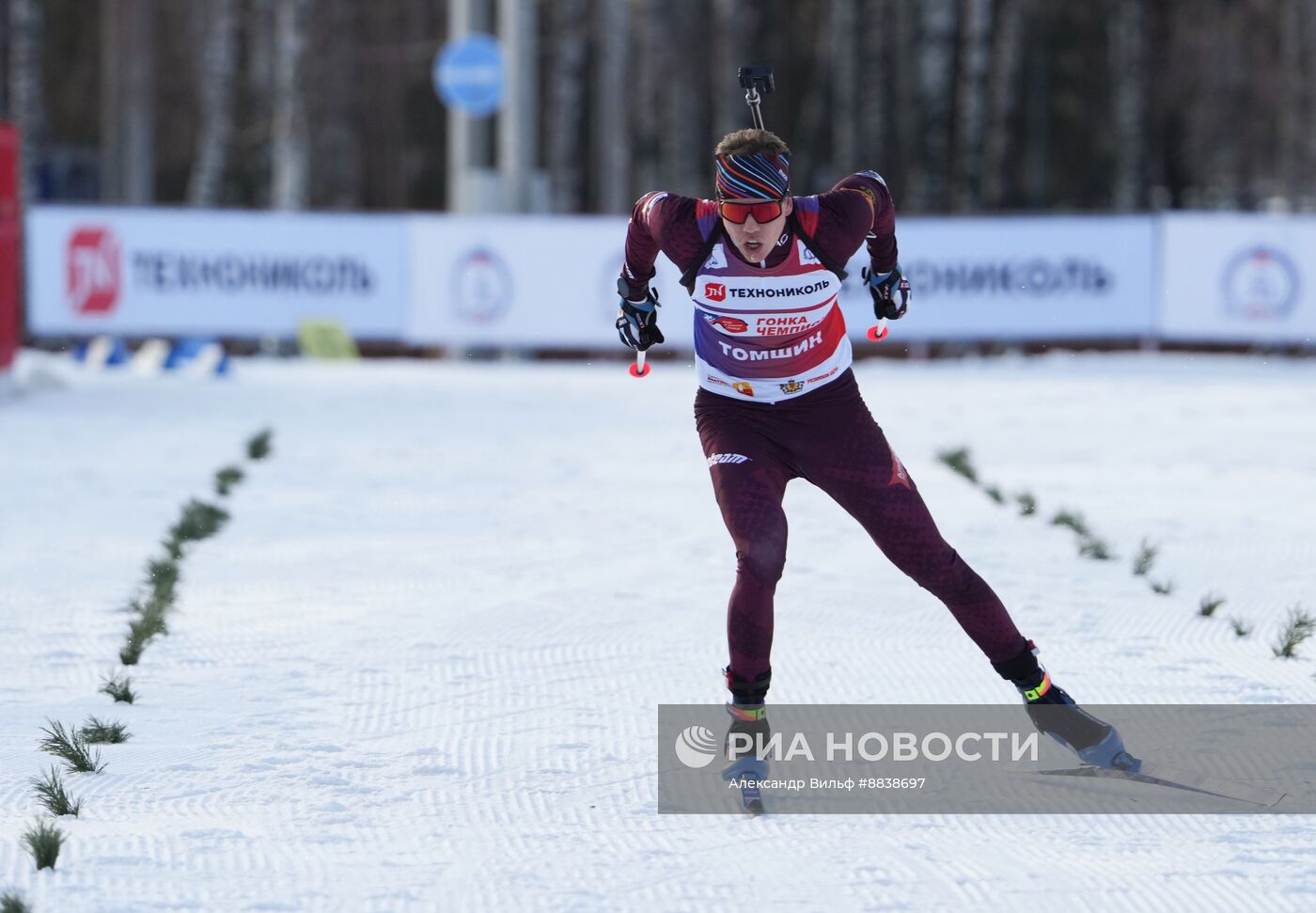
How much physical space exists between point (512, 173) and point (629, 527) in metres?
12.2

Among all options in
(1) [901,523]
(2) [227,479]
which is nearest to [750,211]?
(1) [901,523]

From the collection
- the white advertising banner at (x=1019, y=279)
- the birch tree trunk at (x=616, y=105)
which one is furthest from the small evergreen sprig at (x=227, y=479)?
the birch tree trunk at (x=616, y=105)

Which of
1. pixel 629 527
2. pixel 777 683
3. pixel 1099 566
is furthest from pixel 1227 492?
pixel 777 683

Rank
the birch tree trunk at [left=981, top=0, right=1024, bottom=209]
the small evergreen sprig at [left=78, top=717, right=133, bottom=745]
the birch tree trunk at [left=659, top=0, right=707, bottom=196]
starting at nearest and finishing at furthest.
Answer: the small evergreen sprig at [left=78, top=717, right=133, bottom=745] → the birch tree trunk at [left=659, top=0, right=707, bottom=196] → the birch tree trunk at [left=981, top=0, right=1024, bottom=209]

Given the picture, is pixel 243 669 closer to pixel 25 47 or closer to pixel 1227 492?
pixel 1227 492

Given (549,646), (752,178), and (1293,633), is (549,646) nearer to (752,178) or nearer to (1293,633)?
(752,178)

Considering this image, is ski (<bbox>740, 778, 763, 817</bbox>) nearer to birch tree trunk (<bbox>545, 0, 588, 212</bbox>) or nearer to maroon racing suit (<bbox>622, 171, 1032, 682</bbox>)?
maroon racing suit (<bbox>622, 171, 1032, 682</bbox>)

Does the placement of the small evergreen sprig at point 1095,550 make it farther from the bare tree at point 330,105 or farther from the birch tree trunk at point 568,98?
the bare tree at point 330,105

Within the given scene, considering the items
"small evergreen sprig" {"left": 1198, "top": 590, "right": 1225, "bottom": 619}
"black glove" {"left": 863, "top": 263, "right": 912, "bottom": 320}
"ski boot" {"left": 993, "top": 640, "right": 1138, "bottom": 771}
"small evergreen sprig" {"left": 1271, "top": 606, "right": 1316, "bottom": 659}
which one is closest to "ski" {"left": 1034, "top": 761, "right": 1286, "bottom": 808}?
"ski boot" {"left": 993, "top": 640, "right": 1138, "bottom": 771}

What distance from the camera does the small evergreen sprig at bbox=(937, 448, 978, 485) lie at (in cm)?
1113

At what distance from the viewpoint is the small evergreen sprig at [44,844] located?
439 cm

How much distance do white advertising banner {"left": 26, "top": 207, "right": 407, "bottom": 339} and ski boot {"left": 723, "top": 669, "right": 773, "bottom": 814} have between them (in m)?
14.2

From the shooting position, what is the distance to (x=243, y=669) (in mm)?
6438

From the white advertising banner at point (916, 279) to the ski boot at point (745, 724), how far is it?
43.2 ft
